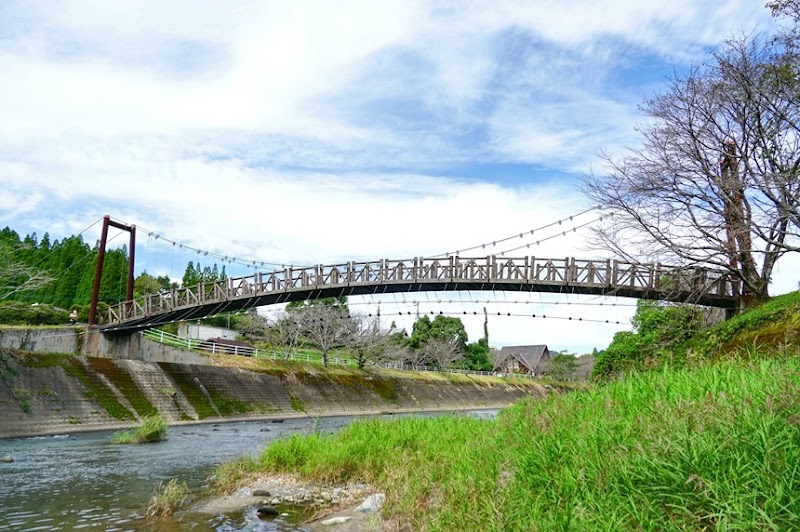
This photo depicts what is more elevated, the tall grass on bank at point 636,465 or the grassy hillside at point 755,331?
the grassy hillside at point 755,331

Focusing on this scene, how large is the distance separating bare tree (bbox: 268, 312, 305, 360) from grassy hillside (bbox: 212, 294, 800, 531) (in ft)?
146

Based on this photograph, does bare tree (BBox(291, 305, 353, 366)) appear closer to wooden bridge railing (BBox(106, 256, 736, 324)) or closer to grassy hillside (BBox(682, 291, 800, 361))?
wooden bridge railing (BBox(106, 256, 736, 324))

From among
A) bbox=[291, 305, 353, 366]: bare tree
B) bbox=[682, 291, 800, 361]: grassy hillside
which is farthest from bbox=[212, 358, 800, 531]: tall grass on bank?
bbox=[291, 305, 353, 366]: bare tree

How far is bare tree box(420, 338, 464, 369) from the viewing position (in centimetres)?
6850

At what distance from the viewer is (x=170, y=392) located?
96.9 feet

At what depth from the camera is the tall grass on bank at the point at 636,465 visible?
3.90 meters

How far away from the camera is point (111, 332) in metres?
34.6

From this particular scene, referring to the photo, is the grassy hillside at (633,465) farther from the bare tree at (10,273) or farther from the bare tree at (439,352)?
the bare tree at (439,352)

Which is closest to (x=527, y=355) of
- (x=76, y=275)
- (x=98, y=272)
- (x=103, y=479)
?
(x=76, y=275)

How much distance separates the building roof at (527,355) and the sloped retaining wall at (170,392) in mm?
43495

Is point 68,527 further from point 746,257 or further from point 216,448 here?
point 746,257

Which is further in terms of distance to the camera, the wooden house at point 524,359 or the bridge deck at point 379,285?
the wooden house at point 524,359

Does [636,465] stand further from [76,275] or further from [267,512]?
[76,275]

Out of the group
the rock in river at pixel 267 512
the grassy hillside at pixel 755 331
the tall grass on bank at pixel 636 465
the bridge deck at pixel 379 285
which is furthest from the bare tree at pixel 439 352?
the tall grass on bank at pixel 636 465
